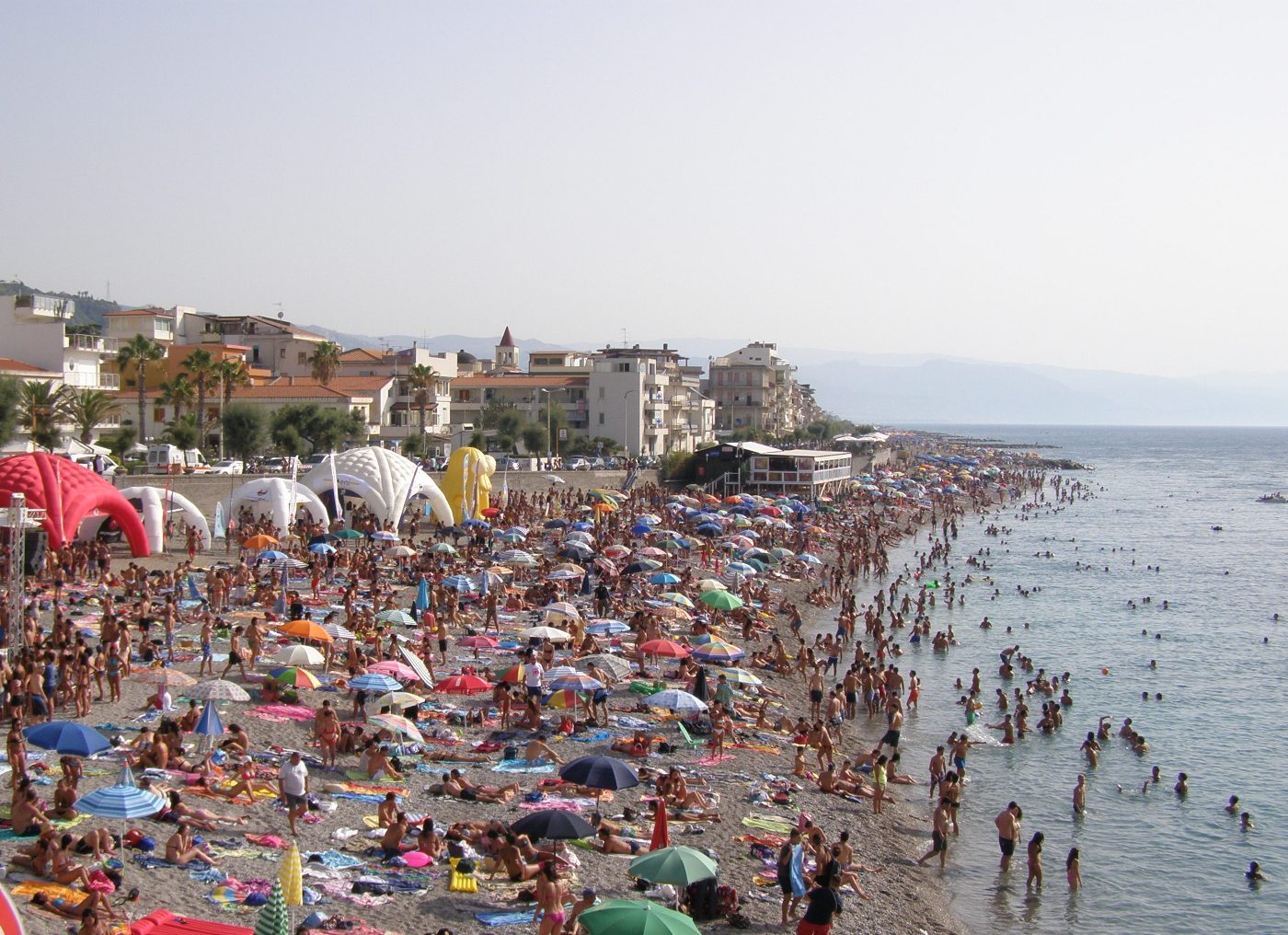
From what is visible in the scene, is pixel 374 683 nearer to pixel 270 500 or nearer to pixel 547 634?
pixel 547 634

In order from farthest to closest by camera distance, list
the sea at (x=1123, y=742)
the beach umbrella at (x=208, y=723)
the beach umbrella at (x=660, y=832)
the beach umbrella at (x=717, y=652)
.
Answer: the beach umbrella at (x=717, y=652), the sea at (x=1123, y=742), the beach umbrella at (x=208, y=723), the beach umbrella at (x=660, y=832)

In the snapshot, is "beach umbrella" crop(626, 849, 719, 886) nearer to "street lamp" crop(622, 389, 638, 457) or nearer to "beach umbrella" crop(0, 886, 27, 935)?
"beach umbrella" crop(0, 886, 27, 935)

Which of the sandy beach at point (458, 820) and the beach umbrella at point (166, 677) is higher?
the beach umbrella at point (166, 677)

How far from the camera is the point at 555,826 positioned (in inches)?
503

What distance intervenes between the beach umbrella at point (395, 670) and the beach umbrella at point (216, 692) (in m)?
2.69

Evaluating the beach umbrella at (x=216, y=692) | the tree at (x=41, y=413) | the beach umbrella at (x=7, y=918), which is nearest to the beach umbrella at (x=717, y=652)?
the beach umbrella at (x=216, y=692)

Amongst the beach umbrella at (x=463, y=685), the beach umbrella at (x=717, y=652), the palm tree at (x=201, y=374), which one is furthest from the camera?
the palm tree at (x=201, y=374)

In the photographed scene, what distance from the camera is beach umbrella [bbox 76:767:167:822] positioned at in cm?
1139

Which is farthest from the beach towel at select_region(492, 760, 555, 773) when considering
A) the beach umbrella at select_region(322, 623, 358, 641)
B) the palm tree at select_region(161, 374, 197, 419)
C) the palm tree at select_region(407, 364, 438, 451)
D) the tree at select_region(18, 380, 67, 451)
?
the palm tree at select_region(407, 364, 438, 451)

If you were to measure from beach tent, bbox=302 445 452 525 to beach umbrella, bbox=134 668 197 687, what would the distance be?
18.3 metres

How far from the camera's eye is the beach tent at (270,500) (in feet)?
115

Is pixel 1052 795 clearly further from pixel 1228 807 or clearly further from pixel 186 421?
pixel 186 421

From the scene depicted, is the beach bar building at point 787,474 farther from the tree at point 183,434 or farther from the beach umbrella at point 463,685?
the beach umbrella at point 463,685

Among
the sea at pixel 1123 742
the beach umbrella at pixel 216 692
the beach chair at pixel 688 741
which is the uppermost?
the beach umbrella at pixel 216 692
